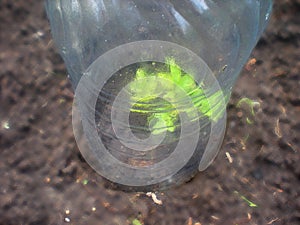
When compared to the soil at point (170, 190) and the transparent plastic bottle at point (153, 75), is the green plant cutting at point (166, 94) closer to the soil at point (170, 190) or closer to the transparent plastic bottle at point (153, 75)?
the transparent plastic bottle at point (153, 75)

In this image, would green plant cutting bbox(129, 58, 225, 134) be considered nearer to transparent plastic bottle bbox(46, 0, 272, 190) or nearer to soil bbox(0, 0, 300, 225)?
transparent plastic bottle bbox(46, 0, 272, 190)

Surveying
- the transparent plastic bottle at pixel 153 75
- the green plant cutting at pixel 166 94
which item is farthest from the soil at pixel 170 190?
the green plant cutting at pixel 166 94

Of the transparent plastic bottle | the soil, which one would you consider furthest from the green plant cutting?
the soil

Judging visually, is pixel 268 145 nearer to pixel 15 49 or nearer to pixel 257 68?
pixel 257 68

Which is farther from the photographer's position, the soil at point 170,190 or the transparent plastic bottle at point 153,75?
the soil at point 170,190

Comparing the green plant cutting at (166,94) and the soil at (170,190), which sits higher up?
the green plant cutting at (166,94)

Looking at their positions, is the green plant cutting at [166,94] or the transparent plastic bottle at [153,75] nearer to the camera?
the transparent plastic bottle at [153,75]

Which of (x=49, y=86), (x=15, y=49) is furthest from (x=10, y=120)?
(x=15, y=49)
